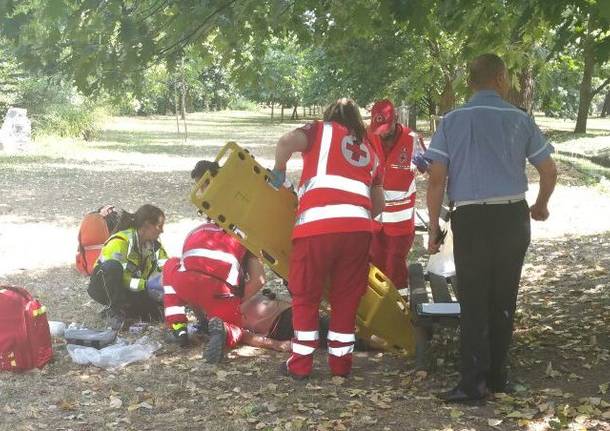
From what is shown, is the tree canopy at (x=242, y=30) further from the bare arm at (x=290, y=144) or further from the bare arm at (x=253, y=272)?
the bare arm at (x=253, y=272)

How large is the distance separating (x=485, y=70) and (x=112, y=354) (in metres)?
3.23

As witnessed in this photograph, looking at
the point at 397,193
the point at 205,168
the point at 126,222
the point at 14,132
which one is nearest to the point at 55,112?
the point at 14,132

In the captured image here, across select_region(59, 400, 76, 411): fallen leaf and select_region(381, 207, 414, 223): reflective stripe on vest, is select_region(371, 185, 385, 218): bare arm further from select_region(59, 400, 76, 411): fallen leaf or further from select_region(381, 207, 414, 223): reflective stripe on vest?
select_region(59, 400, 76, 411): fallen leaf

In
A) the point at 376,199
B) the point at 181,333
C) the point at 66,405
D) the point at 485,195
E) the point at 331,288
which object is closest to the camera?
the point at 485,195

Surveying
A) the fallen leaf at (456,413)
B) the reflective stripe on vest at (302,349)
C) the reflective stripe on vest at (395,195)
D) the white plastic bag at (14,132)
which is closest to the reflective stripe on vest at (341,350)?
the reflective stripe on vest at (302,349)

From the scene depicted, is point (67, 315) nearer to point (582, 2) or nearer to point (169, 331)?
point (169, 331)

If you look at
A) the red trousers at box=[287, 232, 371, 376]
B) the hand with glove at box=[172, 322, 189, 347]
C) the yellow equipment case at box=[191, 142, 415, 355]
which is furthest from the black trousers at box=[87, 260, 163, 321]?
the red trousers at box=[287, 232, 371, 376]

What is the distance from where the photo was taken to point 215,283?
217 inches

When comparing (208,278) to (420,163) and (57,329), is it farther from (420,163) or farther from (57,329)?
(420,163)

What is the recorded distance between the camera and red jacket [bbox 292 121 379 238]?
470cm

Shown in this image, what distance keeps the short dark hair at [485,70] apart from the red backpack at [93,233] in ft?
13.5

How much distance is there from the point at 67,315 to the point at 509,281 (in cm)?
416

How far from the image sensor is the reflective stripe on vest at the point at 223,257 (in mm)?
5516

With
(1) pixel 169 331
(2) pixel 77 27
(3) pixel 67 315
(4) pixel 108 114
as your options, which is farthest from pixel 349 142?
(4) pixel 108 114
